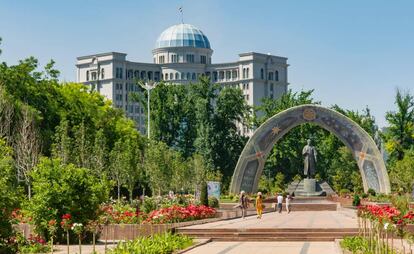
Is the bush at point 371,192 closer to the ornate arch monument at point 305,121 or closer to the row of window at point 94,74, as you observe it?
the ornate arch monument at point 305,121

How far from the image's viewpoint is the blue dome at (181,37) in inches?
6270

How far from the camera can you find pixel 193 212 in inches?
1328

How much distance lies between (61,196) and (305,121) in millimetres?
45117

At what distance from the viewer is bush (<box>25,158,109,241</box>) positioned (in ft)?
78.7

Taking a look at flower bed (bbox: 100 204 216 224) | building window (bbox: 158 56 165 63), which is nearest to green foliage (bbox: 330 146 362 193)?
flower bed (bbox: 100 204 216 224)

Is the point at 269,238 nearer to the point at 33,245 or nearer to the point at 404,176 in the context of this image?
the point at 33,245

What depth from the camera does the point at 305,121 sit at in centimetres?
6744

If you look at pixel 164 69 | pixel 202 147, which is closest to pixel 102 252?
pixel 202 147

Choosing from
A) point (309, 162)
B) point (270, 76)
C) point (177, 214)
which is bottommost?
point (177, 214)

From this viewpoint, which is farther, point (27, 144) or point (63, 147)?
point (27, 144)

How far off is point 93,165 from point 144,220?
20989 mm

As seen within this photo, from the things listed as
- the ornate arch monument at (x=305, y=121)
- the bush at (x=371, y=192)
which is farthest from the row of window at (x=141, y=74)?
the bush at (x=371, y=192)

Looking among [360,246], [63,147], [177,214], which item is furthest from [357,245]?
[63,147]

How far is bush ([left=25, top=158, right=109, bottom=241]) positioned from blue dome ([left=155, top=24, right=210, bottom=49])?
134936mm
